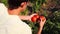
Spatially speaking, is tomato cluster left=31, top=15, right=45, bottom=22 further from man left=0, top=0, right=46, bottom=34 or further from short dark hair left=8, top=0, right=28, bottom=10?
short dark hair left=8, top=0, right=28, bottom=10

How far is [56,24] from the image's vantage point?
48.2 inches

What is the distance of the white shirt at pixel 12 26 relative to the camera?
3.61ft

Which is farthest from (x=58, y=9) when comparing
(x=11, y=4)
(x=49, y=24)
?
(x=11, y=4)

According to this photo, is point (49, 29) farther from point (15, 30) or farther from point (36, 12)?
point (15, 30)

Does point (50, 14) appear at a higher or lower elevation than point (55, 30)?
higher

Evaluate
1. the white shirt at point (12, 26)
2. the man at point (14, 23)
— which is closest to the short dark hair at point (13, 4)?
the man at point (14, 23)

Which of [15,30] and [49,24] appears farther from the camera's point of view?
[49,24]

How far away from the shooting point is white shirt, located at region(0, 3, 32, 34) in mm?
1102

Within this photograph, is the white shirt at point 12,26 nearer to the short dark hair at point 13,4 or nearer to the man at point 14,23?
the man at point 14,23

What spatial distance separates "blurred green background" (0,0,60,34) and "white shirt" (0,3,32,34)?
4.4 inches

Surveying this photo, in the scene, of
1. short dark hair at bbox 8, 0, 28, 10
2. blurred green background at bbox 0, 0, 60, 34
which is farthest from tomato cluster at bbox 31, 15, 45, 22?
short dark hair at bbox 8, 0, 28, 10

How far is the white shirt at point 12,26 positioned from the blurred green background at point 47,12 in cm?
11

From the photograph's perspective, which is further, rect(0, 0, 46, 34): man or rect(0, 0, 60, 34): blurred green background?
rect(0, 0, 60, 34): blurred green background

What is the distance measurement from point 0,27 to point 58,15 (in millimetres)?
441
